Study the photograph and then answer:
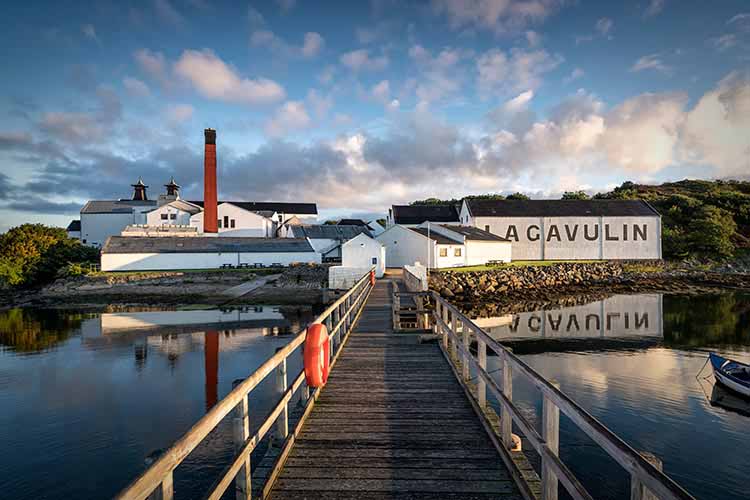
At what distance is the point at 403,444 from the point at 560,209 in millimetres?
55840

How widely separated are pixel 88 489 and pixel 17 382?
10019 millimetres

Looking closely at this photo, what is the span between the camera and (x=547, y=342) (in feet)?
69.0

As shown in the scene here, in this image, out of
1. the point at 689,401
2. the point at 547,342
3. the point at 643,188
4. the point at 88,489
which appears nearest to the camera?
the point at 88,489

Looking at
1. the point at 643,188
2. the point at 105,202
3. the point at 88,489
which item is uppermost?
the point at 643,188

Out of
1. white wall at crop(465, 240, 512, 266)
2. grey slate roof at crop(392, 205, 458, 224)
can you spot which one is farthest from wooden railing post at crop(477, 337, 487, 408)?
grey slate roof at crop(392, 205, 458, 224)

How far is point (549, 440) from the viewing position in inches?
148

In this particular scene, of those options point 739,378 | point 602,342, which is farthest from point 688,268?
point 739,378

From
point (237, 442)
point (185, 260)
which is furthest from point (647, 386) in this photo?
point (185, 260)

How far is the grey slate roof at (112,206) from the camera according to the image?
66769 mm

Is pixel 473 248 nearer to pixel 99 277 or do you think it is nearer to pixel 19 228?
pixel 99 277

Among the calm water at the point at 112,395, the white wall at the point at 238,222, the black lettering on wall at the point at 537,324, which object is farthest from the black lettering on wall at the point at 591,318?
the white wall at the point at 238,222

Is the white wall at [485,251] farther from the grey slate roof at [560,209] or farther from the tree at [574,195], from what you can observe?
the tree at [574,195]

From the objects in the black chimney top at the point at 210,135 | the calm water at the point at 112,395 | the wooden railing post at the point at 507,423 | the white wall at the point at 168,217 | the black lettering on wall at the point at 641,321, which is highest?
the black chimney top at the point at 210,135

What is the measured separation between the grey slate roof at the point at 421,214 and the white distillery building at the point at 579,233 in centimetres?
1121
